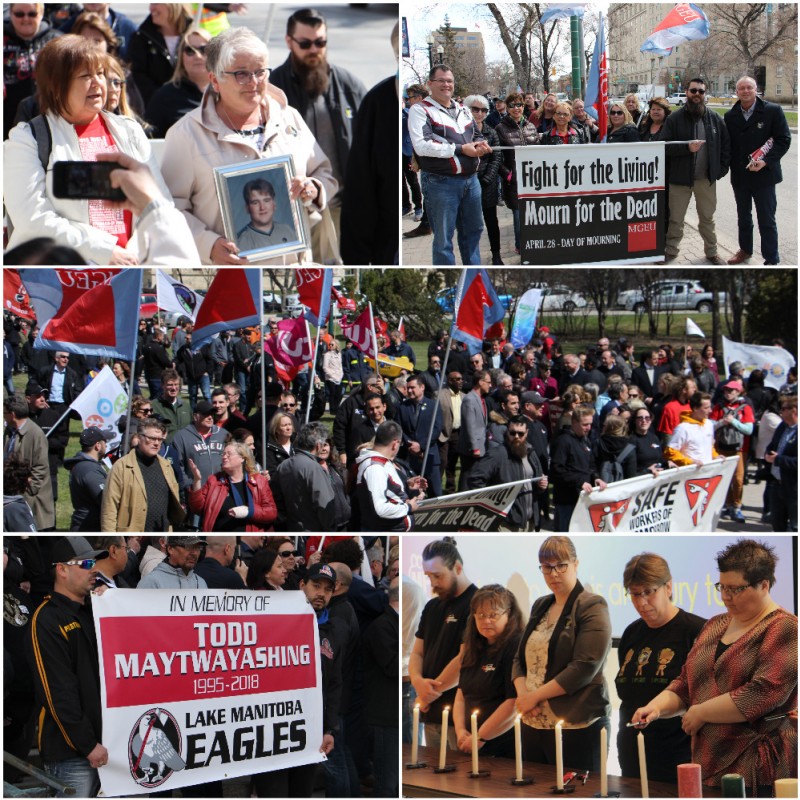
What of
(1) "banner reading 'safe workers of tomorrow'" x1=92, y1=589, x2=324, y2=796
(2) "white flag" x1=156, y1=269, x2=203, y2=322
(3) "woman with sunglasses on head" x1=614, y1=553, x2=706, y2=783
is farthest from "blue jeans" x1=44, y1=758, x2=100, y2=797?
(3) "woman with sunglasses on head" x1=614, y1=553, x2=706, y2=783

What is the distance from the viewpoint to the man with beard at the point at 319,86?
6.41 meters

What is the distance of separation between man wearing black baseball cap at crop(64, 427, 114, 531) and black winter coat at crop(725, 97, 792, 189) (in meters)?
3.95

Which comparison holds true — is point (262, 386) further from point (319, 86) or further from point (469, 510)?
point (319, 86)

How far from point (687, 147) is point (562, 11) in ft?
3.47

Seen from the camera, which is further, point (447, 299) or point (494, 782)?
point (447, 299)

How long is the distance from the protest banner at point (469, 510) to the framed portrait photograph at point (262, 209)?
1629 mm

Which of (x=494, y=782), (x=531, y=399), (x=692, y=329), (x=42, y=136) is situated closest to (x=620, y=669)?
(x=494, y=782)

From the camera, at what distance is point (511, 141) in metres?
6.83

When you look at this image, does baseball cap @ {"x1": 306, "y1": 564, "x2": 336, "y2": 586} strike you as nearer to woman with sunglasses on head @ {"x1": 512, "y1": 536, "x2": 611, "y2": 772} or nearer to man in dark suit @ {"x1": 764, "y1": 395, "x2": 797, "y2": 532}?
woman with sunglasses on head @ {"x1": 512, "y1": 536, "x2": 611, "y2": 772}

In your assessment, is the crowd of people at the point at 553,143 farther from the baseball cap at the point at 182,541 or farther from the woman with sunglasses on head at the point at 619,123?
the baseball cap at the point at 182,541

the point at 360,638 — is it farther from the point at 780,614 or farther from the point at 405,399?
the point at 780,614

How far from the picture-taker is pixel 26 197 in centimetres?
620

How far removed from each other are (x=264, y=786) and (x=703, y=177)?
4.25 m

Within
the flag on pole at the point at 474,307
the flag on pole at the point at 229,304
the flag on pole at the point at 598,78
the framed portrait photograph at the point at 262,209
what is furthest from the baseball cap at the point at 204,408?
the flag on pole at the point at 598,78
